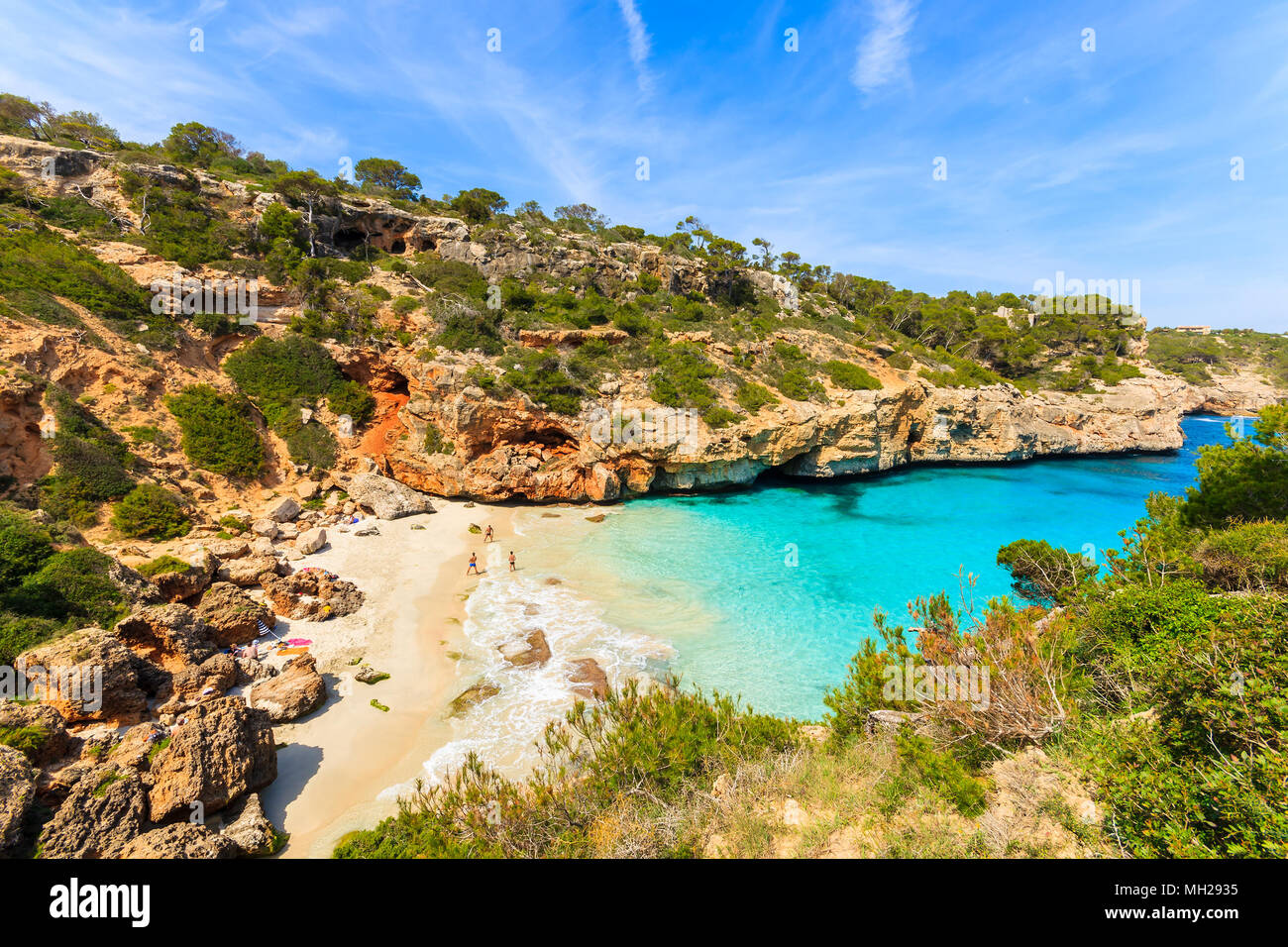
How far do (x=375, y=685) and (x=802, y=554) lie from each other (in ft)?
44.7

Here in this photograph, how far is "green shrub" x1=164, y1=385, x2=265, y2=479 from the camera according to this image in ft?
53.8

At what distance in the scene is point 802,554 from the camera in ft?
54.6

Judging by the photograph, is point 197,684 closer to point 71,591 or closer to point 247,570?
point 71,591

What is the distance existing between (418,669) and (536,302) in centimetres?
2174

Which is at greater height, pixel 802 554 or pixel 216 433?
pixel 216 433

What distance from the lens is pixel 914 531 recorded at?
1847cm

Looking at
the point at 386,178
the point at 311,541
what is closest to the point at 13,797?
the point at 311,541

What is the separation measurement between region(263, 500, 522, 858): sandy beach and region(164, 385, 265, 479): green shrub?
483 cm

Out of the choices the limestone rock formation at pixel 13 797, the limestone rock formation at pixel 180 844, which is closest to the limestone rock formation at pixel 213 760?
the limestone rock formation at pixel 180 844

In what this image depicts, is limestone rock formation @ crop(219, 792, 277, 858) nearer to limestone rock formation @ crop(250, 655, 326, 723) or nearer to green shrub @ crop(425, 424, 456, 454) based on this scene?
limestone rock formation @ crop(250, 655, 326, 723)

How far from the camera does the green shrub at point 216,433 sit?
16.4 metres
